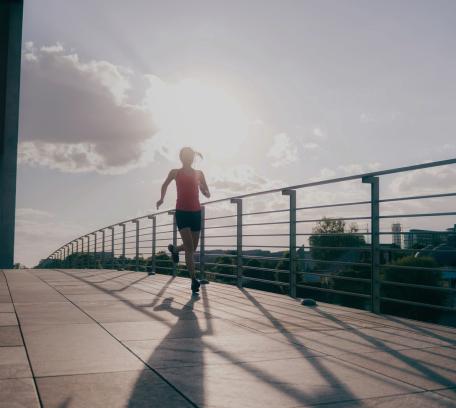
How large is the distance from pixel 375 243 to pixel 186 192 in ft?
7.39

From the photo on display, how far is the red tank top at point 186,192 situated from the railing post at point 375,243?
2.10m

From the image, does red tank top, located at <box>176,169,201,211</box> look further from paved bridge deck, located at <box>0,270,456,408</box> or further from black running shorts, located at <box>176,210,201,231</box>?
paved bridge deck, located at <box>0,270,456,408</box>

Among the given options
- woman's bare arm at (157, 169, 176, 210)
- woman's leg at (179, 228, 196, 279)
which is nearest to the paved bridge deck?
woman's leg at (179, 228, 196, 279)

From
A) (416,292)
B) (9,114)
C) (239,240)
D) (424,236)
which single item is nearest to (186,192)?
(239,240)

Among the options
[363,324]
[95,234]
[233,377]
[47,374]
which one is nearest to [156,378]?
[233,377]

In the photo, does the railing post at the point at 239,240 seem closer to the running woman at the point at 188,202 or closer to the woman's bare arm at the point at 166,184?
the running woman at the point at 188,202

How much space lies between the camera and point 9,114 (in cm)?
1314

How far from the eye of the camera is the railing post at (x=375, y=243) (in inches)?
173

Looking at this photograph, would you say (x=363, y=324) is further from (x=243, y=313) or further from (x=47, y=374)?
(x=47, y=374)

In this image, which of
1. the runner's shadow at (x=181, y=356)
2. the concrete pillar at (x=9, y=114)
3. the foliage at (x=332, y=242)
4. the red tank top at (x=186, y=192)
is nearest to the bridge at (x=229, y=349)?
the runner's shadow at (x=181, y=356)

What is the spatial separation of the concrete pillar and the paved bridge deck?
9284mm

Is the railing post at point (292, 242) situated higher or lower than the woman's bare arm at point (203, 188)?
lower

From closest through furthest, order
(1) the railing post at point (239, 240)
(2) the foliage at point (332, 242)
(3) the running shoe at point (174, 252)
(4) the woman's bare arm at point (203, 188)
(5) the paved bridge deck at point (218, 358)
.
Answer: (5) the paved bridge deck at point (218, 358) < (4) the woman's bare arm at point (203, 188) < (1) the railing post at point (239, 240) < (3) the running shoe at point (174, 252) < (2) the foliage at point (332, 242)

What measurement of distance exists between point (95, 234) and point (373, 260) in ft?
38.6
